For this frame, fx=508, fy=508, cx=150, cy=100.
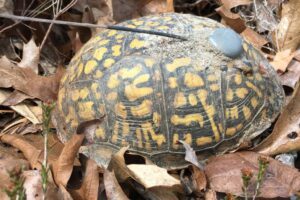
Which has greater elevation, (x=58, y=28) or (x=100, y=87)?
(x=58, y=28)

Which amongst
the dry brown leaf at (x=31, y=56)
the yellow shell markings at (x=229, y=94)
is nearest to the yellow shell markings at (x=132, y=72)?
the yellow shell markings at (x=229, y=94)

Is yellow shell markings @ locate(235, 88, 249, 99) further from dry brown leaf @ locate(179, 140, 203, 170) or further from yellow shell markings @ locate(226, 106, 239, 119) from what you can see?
dry brown leaf @ locate(179, 140, 203, 170)

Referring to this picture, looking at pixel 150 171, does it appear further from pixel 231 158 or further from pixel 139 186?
pixel 231 158

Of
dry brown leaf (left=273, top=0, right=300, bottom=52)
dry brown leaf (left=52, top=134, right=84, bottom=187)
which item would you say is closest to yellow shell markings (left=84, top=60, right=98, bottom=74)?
dry brown leaf (left=52, top=134, right=84, bottom=187)

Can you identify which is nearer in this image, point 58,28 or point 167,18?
point 167,18

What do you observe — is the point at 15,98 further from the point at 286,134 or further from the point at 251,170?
the point at 286,134

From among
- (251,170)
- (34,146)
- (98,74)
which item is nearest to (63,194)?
(34,146)

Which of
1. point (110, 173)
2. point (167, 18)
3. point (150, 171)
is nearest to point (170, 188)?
point (150, 171)
